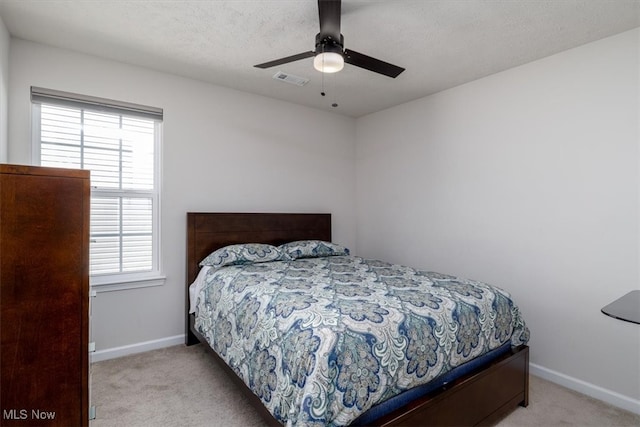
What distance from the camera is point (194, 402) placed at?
219cm

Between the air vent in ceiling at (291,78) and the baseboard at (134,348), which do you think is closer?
the baseboard at (134,348)

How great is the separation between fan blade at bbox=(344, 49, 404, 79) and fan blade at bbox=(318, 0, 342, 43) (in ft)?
0.44

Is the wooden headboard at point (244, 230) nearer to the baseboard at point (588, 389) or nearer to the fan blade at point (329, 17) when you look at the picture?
the fan blade at point (329, 17)

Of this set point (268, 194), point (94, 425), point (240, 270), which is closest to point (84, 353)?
point (94, 425)

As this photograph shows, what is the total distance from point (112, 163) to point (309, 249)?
2.00m

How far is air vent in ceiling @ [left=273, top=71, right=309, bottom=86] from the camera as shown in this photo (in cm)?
310

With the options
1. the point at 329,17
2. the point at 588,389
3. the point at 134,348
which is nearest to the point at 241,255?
the point at 134,348

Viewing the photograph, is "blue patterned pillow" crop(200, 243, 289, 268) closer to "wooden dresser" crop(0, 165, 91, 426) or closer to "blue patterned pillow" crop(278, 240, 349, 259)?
"blue patterned pillow" crop(278, 240, 349, 259)

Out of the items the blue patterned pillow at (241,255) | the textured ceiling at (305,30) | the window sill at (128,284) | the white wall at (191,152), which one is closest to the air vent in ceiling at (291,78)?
the textured ceiling at (305,30)

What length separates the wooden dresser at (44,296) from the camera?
3.46ft

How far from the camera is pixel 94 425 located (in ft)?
6.42

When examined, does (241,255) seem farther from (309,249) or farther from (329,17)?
(329,17)

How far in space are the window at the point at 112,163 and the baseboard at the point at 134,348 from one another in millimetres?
563

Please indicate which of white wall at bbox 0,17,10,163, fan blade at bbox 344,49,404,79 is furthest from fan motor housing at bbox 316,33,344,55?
white wall at bbox 0,17,10,163
